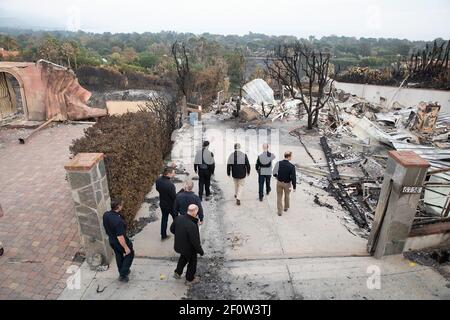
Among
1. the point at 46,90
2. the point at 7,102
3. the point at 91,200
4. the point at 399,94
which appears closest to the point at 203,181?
the point at 91,200

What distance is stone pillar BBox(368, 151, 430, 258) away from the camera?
4832 millimetres

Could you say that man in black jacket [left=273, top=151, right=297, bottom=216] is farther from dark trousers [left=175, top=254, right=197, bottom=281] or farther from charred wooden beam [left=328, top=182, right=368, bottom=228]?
dark trousers [left=175, top=254, right=197, bottom=281]

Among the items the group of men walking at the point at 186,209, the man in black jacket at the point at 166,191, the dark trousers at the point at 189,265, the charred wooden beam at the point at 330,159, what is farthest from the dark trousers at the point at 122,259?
the charred wooden beam at the point at 330,159

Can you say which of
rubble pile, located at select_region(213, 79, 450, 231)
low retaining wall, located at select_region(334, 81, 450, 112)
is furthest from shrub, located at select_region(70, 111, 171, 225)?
low retaining wall, located at select_region(334, 81, 450, 112)

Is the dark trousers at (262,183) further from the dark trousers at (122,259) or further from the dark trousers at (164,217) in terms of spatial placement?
the dark trousers at (122,259)

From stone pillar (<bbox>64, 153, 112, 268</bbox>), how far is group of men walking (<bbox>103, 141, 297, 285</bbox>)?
0.43 m

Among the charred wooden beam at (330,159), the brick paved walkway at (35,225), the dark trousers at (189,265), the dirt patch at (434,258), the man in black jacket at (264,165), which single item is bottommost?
the charred wooden beam at (330,159)

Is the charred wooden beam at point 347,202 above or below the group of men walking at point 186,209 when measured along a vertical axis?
below

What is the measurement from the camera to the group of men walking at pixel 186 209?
4.59 metres

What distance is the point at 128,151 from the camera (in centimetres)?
639

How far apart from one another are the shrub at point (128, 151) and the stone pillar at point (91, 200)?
58 cm

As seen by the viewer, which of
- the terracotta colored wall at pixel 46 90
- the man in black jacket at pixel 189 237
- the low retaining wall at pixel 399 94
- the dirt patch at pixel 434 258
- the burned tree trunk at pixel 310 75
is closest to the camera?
the man in black jacket at pixel 189 237

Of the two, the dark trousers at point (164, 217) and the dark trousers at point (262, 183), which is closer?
the dark trousers at point (164, 217)

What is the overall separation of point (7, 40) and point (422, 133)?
6323cm
